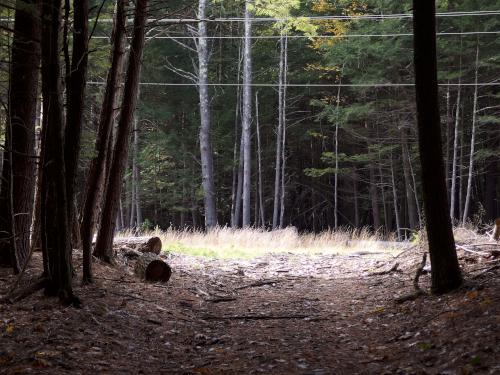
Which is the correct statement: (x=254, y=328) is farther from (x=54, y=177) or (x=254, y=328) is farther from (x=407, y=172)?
(x=407, y=172)

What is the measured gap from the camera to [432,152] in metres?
6.42

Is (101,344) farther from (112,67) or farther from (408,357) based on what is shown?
(112,67)

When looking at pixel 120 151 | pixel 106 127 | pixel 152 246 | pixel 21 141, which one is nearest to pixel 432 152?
pixel 106 127

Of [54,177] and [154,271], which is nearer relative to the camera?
[54,177]

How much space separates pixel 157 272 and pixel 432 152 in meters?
4.93

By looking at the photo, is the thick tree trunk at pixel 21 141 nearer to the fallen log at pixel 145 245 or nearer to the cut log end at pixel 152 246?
the fallen log at pixel 145 245

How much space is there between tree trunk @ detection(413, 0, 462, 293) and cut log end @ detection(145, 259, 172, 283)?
443 centimetres

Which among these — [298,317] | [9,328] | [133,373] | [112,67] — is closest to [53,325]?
[9,328]

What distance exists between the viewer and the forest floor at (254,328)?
442 cm

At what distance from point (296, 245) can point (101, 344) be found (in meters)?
11.9

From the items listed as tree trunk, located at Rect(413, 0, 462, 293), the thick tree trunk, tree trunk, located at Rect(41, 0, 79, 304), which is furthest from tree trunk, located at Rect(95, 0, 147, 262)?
tree trunk, located at Rect(413, 0, 462, 293)

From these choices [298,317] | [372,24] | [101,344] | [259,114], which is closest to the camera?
[101,344]

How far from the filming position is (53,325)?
5.15 meters

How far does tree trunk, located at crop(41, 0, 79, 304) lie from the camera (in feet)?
18.5
